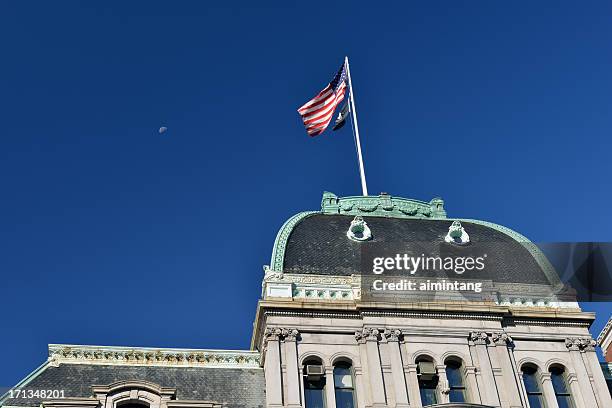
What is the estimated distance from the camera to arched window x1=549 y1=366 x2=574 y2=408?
45156mm

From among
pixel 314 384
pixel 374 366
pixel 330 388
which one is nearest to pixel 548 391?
pixel 374 366

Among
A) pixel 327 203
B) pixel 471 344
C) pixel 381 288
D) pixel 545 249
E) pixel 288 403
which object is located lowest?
pixel 288 403

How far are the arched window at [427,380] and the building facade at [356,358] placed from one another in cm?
4

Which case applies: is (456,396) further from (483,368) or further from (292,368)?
(292,368)

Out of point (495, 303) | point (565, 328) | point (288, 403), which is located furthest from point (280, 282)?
point (565, 328)

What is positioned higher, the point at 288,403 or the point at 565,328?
the point at 565,328

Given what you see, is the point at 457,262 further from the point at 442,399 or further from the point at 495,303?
the point at 442,399

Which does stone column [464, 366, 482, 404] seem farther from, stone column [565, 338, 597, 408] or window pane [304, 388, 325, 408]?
window pane [304, 388, 325, 408]

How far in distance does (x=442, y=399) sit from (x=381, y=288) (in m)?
6.06

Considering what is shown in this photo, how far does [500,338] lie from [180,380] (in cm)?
1448

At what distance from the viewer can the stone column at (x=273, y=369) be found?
42188 millimetres

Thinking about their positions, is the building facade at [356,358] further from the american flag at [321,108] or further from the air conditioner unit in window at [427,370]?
the american flag at [321,108]

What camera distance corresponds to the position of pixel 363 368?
44.0 meters

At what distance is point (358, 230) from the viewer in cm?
5150
